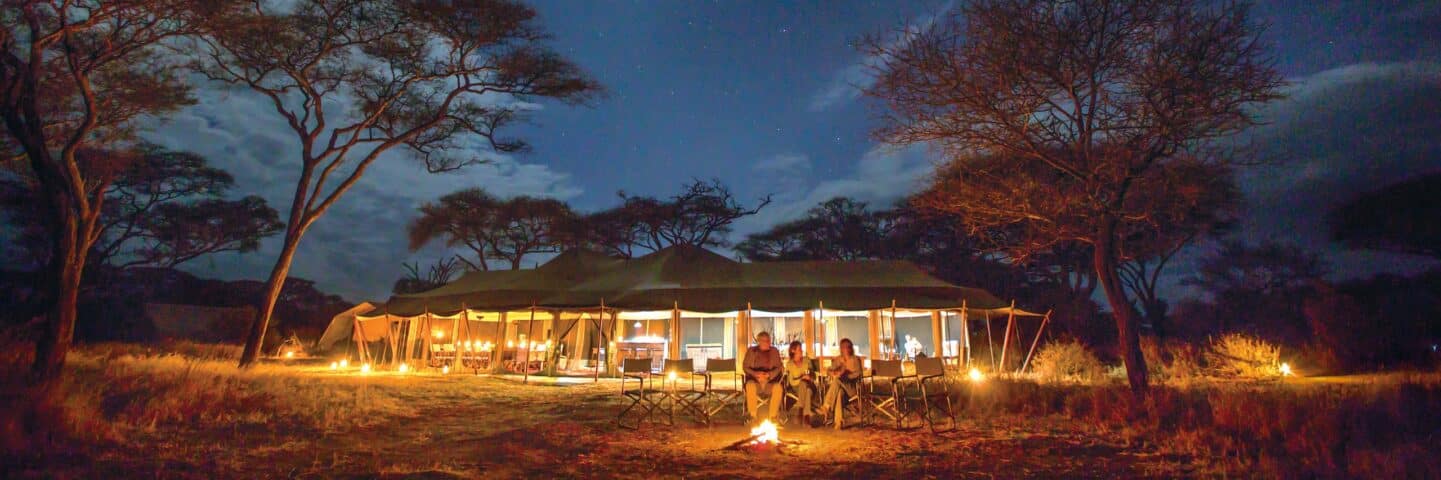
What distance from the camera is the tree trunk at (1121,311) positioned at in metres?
8.22

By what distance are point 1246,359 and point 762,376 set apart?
8.30 metres

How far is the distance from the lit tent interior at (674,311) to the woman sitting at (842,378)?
5808mm

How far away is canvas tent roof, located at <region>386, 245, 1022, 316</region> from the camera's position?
13367mm

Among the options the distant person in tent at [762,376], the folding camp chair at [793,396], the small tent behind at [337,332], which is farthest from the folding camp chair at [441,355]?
the distant person in tent at [762,376]

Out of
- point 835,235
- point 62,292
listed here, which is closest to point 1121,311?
point 62,292

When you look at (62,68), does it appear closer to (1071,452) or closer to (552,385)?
(552,385)

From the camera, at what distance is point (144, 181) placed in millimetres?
19812

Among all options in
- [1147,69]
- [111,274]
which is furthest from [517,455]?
[111,274]

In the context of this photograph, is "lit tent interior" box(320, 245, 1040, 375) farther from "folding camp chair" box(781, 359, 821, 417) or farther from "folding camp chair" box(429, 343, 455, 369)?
"folding camp chair" box(781, 359, 821, 417)

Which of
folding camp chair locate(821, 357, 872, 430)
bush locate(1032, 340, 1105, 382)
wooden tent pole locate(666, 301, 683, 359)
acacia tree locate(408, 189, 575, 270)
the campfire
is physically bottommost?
the campfire

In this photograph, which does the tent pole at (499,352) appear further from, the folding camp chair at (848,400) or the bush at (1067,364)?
the bush at (1067,364)

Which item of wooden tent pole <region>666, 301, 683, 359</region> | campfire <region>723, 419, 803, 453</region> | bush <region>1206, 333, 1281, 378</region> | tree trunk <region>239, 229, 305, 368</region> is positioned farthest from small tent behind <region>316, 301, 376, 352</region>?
bush <region>1206, 333, 1281, 378</region>

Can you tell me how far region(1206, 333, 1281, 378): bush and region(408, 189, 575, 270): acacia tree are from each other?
58.1 feet

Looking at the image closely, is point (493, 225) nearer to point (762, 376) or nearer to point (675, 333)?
point (675, 333)
